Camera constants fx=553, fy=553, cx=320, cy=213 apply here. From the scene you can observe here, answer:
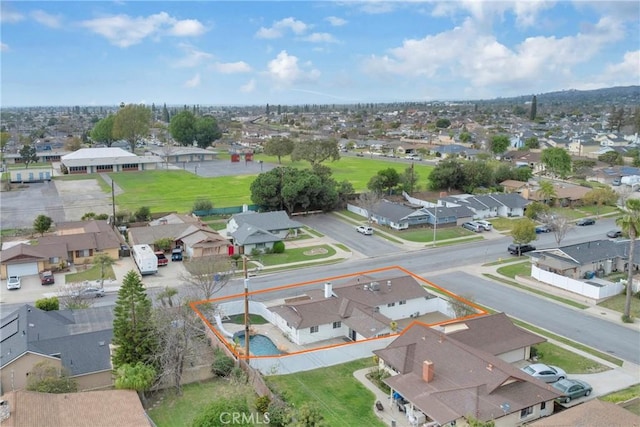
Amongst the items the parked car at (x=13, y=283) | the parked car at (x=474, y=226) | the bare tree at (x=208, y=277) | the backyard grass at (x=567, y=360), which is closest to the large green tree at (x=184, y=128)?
the parked car at (x=474, y=226)

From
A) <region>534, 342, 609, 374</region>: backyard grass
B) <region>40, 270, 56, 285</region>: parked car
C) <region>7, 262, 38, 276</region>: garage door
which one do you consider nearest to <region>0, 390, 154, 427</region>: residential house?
<region>534, 342, 609, 374</region>: backyard grass

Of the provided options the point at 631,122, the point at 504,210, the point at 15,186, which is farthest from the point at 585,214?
the point at 631,122

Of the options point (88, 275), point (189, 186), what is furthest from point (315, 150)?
point (88, 275)

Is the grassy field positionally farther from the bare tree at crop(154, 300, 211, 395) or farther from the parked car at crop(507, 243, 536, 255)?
the bare tree at crop(154, 300, 211, 395)

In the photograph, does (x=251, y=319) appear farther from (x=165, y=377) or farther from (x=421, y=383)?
(x=421, y=383)

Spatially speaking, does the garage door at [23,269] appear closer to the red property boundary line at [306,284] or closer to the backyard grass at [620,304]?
the red property boundary line at [306,284]

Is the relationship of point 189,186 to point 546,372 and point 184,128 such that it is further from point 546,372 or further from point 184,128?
point 546,372

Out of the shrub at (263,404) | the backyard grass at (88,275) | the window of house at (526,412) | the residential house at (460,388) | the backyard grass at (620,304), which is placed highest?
the residential house at (460,388)
